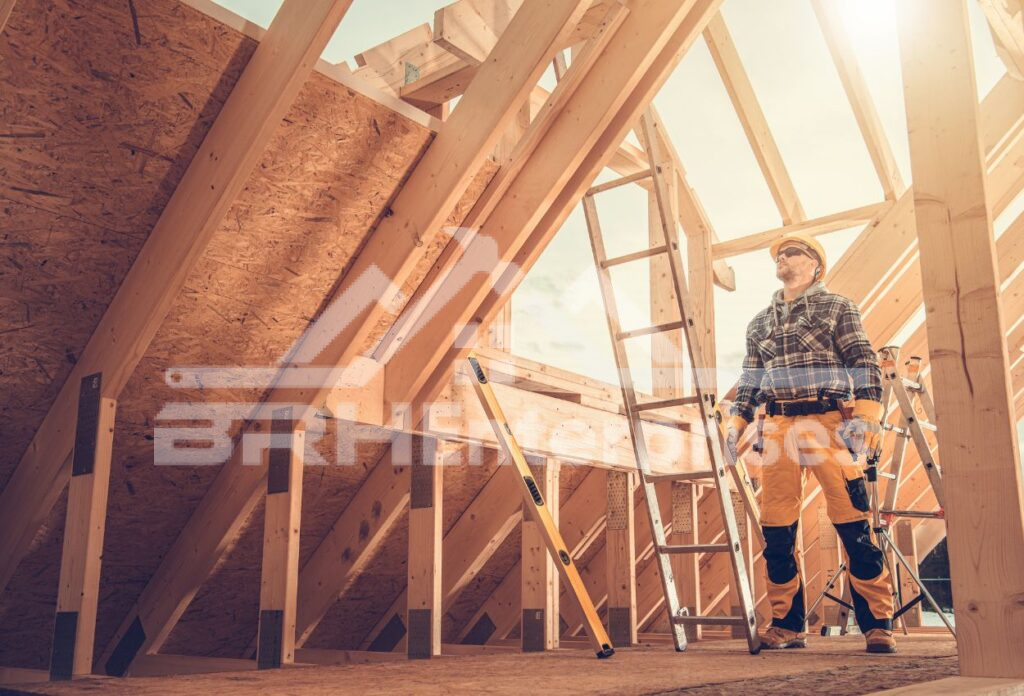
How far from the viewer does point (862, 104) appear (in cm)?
552

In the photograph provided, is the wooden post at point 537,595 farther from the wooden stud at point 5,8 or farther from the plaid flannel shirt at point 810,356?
the wooden stud at point 5,8

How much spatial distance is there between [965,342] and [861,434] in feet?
4.28

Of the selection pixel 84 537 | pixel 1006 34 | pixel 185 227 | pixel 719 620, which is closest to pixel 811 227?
pixel 1006 34

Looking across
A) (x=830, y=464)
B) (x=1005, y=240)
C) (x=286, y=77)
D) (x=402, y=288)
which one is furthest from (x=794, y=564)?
(x=1005, y=240)

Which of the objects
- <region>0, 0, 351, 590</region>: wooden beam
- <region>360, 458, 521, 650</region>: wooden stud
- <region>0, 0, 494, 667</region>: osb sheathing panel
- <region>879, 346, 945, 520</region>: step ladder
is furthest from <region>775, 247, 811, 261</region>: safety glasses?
<region>360, 458, 521, 650</region>: wooden stud

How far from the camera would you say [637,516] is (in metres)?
6.82

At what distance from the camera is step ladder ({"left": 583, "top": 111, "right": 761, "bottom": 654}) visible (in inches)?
148

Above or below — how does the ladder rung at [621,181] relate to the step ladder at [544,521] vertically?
above

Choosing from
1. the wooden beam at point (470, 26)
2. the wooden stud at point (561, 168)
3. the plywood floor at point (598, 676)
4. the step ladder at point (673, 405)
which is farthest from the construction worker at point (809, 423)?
the wooden beam at point (470, 26)

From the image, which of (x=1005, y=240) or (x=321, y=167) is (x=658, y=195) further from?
(x=1005, y=240)

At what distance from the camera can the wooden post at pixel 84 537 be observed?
353 cm

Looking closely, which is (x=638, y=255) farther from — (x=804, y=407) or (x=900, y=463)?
(x=900, y=463)

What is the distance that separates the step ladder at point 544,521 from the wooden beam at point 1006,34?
3.30m

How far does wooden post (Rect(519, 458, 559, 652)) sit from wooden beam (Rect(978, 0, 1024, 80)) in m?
3.42
